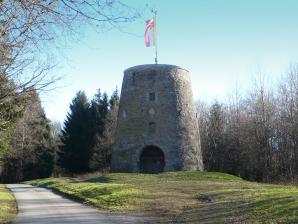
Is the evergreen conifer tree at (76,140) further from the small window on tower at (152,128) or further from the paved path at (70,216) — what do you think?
the paved path at (70,216)

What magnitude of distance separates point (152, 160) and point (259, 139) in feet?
45.5

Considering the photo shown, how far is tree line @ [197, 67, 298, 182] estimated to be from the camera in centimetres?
4075

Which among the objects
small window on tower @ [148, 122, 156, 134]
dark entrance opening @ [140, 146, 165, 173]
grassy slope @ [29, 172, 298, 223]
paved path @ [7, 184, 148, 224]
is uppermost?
small window on tower @ [148, 122, 156, 134]

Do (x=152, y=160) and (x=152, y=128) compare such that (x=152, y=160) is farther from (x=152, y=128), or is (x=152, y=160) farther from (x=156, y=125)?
(x=156, y=125)

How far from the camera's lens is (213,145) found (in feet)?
166

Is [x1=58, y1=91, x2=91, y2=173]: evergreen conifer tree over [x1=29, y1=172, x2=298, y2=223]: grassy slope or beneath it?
over

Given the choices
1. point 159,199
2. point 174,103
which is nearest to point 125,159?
point 174,103

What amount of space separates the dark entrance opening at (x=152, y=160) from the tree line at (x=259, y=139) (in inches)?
391

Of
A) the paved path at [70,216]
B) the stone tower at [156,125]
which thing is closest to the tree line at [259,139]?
the stone tower at [156,125]

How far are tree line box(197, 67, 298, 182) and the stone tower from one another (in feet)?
30.1

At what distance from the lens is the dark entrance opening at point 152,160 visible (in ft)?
109

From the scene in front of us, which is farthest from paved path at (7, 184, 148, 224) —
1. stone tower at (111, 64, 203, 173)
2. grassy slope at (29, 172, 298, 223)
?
stone tower at (111, 64, 203, 173)

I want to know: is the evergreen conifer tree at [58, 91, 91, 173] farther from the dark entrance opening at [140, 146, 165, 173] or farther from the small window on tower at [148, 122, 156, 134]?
the small window on tower at [148, 122, 156, 134]

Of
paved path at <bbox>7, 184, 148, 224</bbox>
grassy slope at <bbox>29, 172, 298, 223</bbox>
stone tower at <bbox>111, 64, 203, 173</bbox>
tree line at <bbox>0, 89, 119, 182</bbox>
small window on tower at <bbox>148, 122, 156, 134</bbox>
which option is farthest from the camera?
tree line at <bbox>0, 89, 119, 182</bbox>
